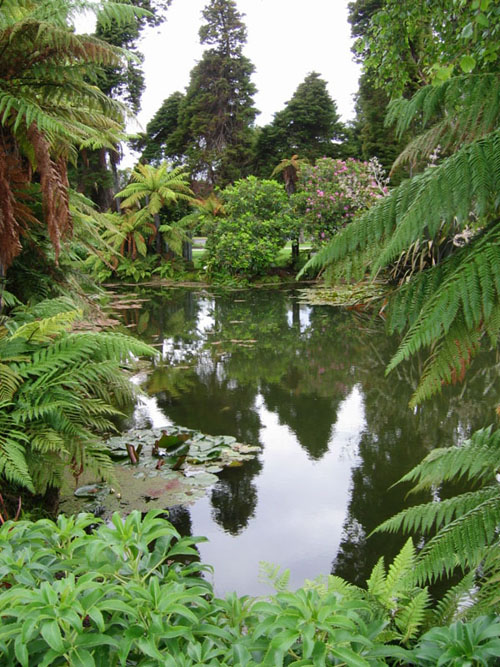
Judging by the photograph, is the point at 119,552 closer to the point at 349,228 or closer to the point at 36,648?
the point at 36,648

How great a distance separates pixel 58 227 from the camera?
10.6 feet

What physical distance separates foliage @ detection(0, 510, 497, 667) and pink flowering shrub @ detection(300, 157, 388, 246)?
11.2m

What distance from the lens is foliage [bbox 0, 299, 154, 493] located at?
2318 millimetres

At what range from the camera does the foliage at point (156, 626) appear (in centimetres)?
88

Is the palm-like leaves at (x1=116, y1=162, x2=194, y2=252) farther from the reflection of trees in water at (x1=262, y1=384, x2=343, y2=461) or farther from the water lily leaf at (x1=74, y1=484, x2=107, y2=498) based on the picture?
the water lily leaf at (x1=74, y1=484, x2=107, y2=498)

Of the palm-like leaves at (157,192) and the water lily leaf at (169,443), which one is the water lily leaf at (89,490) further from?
the palm-like leaves at (157,192)

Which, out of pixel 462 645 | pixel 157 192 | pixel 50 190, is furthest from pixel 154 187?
pixel 462 645

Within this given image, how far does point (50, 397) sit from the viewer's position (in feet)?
7.96

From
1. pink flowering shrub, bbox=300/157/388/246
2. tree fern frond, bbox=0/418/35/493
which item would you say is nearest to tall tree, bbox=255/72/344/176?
pink flowering shrub, bbox=300/157/388/246

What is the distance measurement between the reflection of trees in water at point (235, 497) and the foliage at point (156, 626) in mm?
1835

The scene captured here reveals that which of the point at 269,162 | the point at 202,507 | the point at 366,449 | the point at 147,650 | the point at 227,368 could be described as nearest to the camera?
the point at 147,650

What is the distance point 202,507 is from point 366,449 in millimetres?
1254

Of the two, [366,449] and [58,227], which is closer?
[58,227]

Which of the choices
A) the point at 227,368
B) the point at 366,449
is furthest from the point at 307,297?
the point at 366,449
